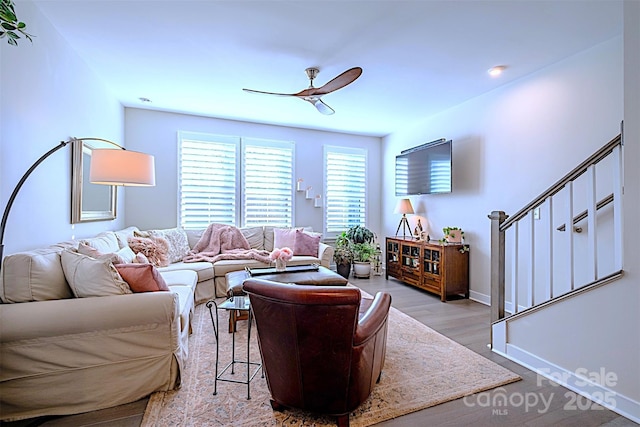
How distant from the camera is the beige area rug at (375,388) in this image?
5.81ft

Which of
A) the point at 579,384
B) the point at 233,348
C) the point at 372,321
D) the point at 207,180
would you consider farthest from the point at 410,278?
the point at 207,180

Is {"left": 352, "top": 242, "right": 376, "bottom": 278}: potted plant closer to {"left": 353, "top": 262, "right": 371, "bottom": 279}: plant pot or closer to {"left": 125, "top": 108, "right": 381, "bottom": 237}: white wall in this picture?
{"left": 353, "top": 262, "right": 371, "bottom": 279}: plant pot

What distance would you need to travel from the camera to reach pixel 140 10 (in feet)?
7.65

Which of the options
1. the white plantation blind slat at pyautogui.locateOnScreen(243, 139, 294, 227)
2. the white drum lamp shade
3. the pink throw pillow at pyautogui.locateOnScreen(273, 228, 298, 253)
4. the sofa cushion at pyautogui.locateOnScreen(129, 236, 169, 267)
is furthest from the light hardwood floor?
the white plantation blind slat at pyautogui.locateOnScreen(243, 139, 294, 227)

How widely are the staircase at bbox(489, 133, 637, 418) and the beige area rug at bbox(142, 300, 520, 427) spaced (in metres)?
0.31

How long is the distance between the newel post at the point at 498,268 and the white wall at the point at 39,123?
146 inches

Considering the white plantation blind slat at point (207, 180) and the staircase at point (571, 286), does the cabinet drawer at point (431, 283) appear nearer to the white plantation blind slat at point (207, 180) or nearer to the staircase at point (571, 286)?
the staircase at point (571, 286)

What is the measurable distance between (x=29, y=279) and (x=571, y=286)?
3607 mm

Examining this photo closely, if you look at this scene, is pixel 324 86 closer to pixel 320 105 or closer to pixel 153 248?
pixel 320 105

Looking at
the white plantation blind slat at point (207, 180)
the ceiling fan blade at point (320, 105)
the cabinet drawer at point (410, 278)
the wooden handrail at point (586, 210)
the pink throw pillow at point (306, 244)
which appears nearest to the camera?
the wooden handrail at point (586, 210)

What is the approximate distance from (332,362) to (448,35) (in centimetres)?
274

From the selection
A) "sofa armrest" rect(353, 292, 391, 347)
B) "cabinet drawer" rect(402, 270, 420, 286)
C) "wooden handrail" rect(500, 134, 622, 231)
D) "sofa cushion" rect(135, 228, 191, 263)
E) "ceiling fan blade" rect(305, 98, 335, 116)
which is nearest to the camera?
"sofa armrest" rect(353, 292, 391, 347)

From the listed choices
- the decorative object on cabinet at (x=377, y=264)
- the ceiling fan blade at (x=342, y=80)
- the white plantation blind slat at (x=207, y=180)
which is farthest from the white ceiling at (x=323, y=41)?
the decorative object on cabinet at (x=377, y=264)

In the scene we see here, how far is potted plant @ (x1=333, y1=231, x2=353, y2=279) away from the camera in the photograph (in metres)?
5.32
